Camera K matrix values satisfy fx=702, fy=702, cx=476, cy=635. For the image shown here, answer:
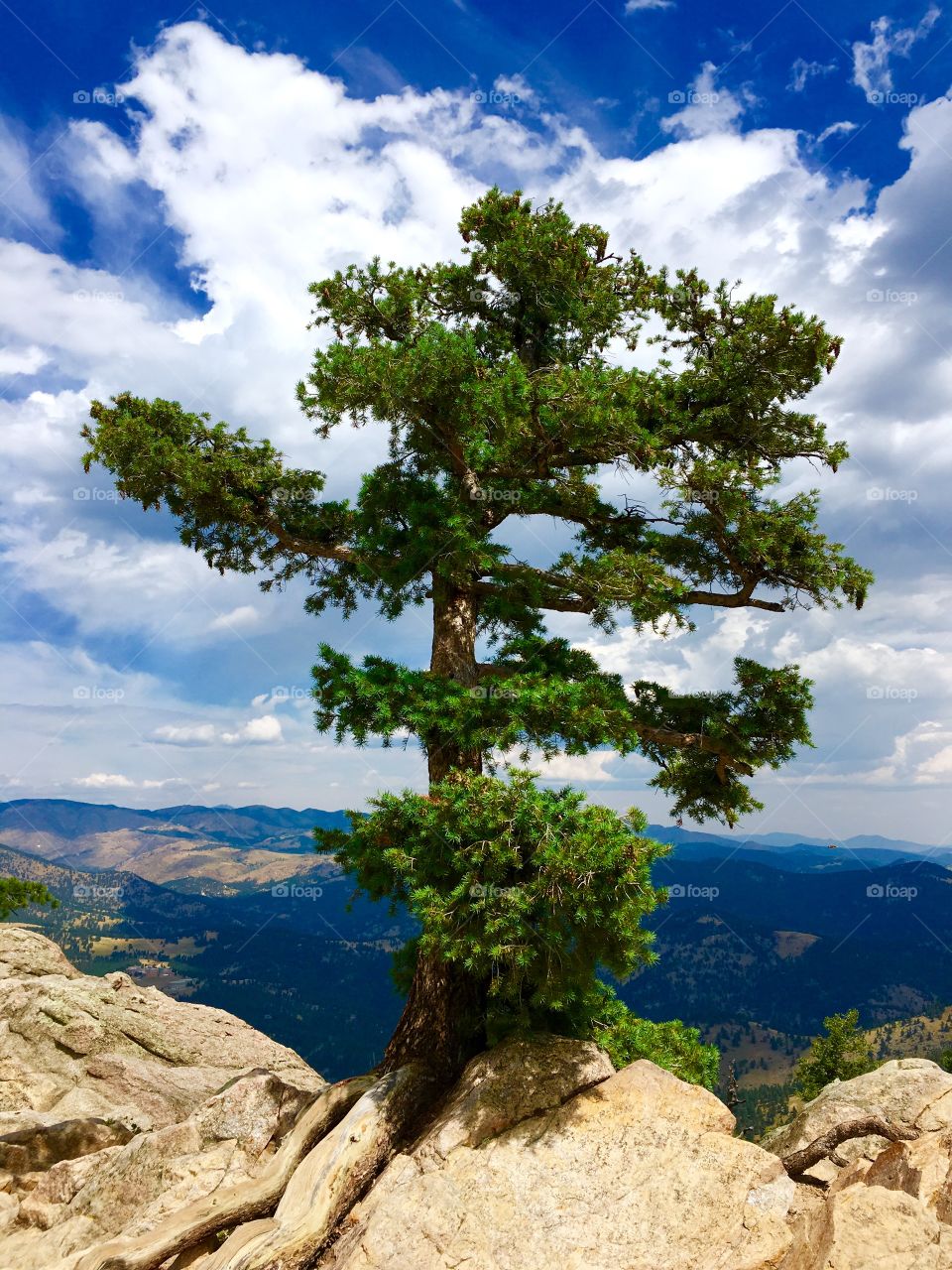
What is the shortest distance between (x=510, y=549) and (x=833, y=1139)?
38.0ft

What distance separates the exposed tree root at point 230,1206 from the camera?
984cm

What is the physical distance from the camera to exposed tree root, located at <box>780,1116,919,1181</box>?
36.3 ft

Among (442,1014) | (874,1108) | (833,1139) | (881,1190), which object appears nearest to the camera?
(881,1190)

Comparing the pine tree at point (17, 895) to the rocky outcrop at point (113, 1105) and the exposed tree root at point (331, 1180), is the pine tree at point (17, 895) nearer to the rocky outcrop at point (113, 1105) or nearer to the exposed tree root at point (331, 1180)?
the rocky outcrop at point (113, 1105)

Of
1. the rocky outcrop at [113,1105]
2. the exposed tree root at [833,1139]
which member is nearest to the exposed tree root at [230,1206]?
the rocky outcrop at [113,1105]

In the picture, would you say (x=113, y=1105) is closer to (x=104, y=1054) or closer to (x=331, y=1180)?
(x=104, y=1054)

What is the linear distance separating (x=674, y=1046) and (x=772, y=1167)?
697cm

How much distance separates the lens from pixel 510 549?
14688mm

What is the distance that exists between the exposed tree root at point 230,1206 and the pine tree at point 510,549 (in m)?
1.58

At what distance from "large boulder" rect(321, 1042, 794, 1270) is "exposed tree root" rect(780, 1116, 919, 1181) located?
181 centimetres

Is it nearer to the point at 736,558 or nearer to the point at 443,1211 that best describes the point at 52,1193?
the point at 443,1211

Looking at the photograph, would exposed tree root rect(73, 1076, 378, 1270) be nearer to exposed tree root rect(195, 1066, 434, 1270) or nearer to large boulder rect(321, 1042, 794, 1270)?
exposed tree root rect(195, 1066, 434, 1270)

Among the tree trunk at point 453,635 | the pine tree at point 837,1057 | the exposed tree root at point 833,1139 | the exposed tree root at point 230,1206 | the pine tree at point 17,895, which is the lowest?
the pine tree at point 837,1057

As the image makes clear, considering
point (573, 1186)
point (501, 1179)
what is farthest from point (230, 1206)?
point (573, 1186)
